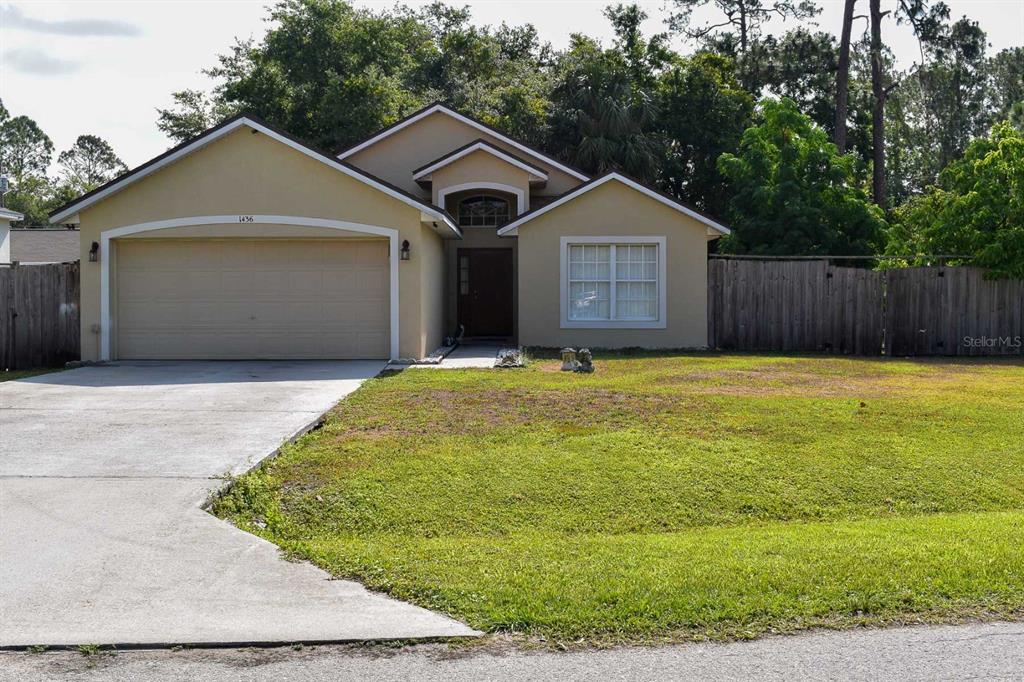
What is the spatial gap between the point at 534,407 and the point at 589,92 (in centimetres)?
2263

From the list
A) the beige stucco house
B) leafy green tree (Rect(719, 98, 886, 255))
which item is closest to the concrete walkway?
the beige stucco house

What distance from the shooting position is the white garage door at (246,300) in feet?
59.2

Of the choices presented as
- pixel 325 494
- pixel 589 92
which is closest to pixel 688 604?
pixel 325 494

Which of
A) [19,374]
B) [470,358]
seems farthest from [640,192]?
[19,374]

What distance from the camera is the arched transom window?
24078 millimetres

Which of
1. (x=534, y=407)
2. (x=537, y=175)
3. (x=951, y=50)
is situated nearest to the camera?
(x=534, y=407)

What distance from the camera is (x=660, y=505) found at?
324 inches

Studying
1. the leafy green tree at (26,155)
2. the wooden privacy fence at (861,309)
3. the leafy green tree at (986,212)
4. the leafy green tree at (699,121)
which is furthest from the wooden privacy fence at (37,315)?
the leafy green tree at (26,155)

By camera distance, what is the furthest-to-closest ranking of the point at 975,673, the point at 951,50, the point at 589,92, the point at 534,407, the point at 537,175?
the point at 951,50, the point at 589,92, the point at 537,175, the point at 534,407, the point at 975,673

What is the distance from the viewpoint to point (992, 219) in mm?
20953

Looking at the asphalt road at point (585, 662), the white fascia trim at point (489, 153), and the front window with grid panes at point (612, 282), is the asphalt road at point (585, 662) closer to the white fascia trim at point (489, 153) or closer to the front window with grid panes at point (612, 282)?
the front window with grid panes at point (612, 282)

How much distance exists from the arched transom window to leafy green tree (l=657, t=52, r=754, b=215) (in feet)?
43.1

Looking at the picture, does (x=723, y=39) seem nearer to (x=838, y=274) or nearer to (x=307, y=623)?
(x=838, y=274)

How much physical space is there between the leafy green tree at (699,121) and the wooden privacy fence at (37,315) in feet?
73.3
